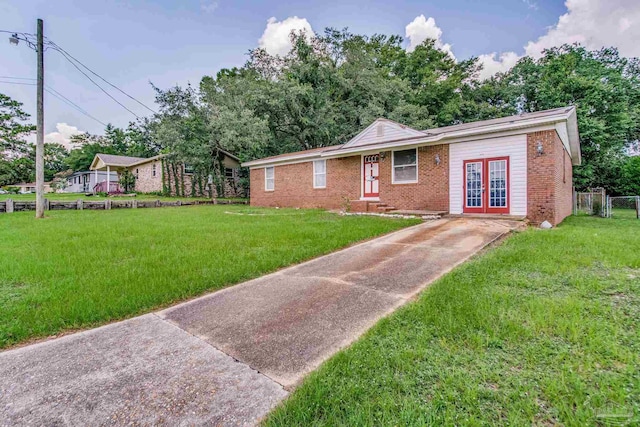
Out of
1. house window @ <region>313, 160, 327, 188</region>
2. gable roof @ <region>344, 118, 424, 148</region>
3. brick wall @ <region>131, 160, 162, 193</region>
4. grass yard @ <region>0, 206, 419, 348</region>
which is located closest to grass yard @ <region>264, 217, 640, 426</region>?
grass yard @ <region>0, 206, 419, 348</region>

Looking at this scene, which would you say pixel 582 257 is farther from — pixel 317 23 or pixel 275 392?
pixel 317 23

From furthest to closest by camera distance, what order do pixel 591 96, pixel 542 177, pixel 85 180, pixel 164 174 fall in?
1. pixel 85 180
2. pixel 164 174
3. pixel 591 96
4. pixel 542 177

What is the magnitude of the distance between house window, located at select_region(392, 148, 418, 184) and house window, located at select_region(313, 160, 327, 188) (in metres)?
3.57

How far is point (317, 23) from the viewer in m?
23.3

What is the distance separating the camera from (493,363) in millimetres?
2010

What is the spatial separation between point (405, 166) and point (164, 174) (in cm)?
A: 2004

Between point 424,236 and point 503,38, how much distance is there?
19.8 metres

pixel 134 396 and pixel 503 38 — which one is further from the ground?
pixel 503 38

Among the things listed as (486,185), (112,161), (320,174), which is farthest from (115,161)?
(486,185)

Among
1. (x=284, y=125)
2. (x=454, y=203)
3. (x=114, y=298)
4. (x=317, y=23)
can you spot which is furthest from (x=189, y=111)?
(x=114, y=298)

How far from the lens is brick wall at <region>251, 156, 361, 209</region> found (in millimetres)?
13133

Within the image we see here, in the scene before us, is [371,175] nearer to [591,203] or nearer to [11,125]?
[591,203]

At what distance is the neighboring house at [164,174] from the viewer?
78.4 feet

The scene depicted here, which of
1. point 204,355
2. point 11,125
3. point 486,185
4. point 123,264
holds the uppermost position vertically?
point 11,125
